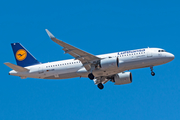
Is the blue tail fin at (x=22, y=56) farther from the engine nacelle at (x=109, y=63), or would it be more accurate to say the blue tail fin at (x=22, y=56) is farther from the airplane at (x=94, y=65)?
the engine nacelle at (x=109, y=63)

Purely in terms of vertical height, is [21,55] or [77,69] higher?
[21,55]

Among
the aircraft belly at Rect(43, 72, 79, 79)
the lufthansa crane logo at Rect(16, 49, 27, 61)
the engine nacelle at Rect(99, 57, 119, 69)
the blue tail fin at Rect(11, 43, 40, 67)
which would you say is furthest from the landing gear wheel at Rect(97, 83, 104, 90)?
the lufthansa crane logo at Rect(16, 49, 27, 61)

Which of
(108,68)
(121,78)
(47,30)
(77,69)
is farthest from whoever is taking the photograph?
(121,78)

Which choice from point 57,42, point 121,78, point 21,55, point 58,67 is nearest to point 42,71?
point 58,67

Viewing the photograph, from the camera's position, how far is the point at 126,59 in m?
39.1

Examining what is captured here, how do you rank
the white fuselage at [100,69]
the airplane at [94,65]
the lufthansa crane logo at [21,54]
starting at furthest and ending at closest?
1. the lufthansa crane logo at [21,54]
2. the white fuselage at [100,69]
3. the airplane at [94,65]

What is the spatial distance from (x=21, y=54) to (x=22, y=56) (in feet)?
1.59

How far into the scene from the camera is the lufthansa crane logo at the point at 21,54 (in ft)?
146

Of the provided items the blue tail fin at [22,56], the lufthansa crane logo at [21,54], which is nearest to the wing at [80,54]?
the blue tail fin at [22,56]

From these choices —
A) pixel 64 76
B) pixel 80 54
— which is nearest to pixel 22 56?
pixel 64 76

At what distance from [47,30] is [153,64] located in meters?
16.1

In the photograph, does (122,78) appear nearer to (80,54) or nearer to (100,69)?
(100,69)

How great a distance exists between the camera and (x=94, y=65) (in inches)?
1547

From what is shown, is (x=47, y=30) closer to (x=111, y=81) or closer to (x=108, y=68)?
(x=108, y=68)
